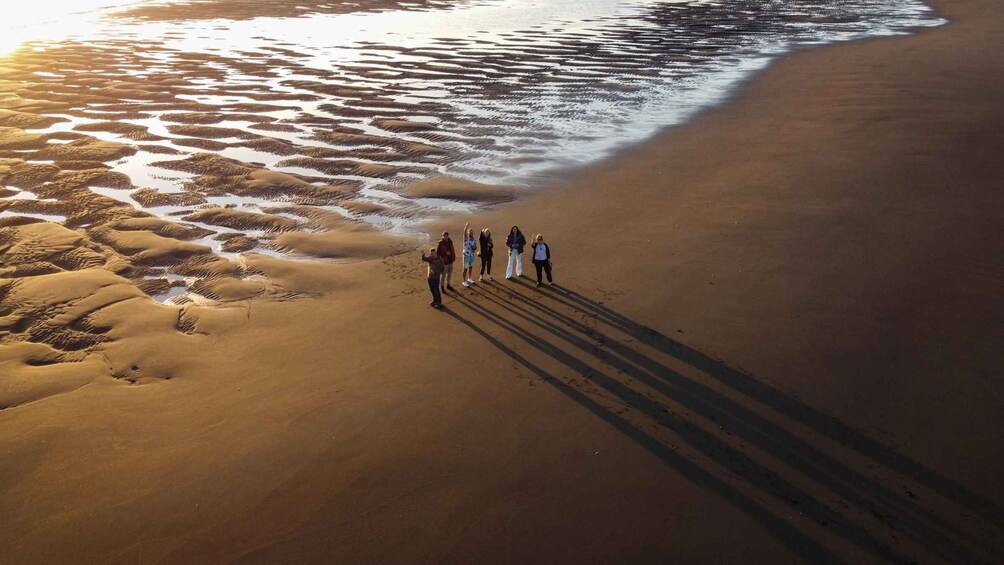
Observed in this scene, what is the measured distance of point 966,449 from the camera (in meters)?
8.52

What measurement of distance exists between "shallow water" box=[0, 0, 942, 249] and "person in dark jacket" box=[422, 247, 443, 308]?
4173 millimetres

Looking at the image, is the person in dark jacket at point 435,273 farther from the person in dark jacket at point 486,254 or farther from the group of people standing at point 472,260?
the person in dark jacket at point 486,254

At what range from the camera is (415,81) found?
105ft

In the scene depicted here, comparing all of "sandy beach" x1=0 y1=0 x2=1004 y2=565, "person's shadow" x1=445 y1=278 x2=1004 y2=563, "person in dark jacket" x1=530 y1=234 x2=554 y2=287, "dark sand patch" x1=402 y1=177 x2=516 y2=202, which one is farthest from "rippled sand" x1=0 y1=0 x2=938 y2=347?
"person's shadow" x1=445 y1=278 x2=1004 y2=563

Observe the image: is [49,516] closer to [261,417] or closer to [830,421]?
[261,417]

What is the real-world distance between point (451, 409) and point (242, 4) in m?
63.7

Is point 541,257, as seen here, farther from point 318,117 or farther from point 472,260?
point 318,117

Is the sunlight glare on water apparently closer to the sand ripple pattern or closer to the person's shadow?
the sand ripple pattern

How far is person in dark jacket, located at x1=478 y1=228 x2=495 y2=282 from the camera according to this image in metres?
13.2

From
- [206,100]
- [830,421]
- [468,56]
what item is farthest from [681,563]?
[468,56]

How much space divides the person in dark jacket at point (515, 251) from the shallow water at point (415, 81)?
3.75 metres

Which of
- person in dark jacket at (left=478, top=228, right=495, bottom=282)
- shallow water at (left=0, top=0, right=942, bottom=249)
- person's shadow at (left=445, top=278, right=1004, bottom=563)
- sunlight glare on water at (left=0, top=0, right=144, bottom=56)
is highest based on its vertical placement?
sunlight glare on water at (left=0, top=0, right=144, bottom=56)

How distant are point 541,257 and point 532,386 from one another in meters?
3.67

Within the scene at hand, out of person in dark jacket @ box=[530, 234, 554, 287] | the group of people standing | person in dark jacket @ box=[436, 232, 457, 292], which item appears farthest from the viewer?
person in dark jacket @ box=[530, 234, 554, 287]
